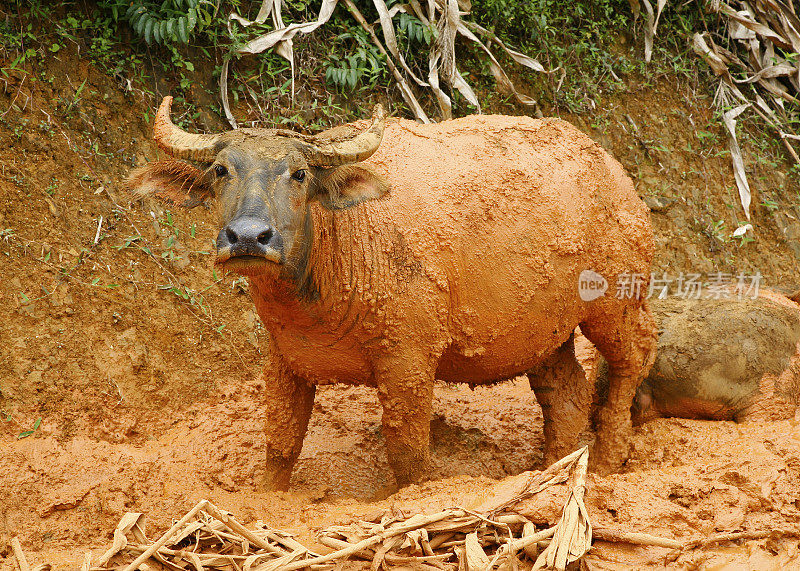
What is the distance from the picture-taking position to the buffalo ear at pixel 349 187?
4438mm

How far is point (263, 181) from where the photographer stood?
13.6 ft

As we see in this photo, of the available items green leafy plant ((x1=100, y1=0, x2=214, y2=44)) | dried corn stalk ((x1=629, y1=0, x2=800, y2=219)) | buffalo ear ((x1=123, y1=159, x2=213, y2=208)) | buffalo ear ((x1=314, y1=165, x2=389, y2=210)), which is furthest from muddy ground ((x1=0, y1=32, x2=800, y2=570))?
dried corn stalk ((x1=629, y1=0, x2=800, y2=219))

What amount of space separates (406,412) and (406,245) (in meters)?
0.97

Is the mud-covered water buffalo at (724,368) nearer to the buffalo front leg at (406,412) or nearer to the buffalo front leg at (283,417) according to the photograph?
the buffalo front leg at (406,412)

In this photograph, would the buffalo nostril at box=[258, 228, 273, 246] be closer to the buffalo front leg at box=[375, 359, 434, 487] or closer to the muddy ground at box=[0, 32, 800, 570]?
the buffalo front leg at box=[375, 359, 434, 487]

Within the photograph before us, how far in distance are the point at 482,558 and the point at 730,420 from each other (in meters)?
3.81

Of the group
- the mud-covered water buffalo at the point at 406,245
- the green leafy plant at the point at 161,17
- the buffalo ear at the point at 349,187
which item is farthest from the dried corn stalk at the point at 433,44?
the buffalo ear at the point at 349,187

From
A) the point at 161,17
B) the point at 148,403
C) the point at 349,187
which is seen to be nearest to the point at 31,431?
Answer: the point at 148,403

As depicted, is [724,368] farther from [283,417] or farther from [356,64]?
[356,64]

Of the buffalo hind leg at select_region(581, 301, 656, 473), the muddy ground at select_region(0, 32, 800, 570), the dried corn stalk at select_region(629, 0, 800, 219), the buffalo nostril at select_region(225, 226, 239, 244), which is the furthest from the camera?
the dried corn stalk at select_region(629, 0, 800, 219)

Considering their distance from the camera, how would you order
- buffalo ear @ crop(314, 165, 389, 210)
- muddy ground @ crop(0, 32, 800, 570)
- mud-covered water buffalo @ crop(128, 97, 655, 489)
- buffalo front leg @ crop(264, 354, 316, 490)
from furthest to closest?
1. buffalo front leg @ crop(264, 354, 316, 490)
2. muddy ground @ crop(0, 32, 800, 570)
3. buffalo ear @ crop(314, 165, 389, 210)
4. mud-covered water buffalo @ crop(128, 97, 655, 489)

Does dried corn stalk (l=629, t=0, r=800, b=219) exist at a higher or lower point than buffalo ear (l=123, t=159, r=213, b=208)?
lower

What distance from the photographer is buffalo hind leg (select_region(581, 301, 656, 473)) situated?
6.05 metres

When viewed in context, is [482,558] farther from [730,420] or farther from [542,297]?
[730,420]
